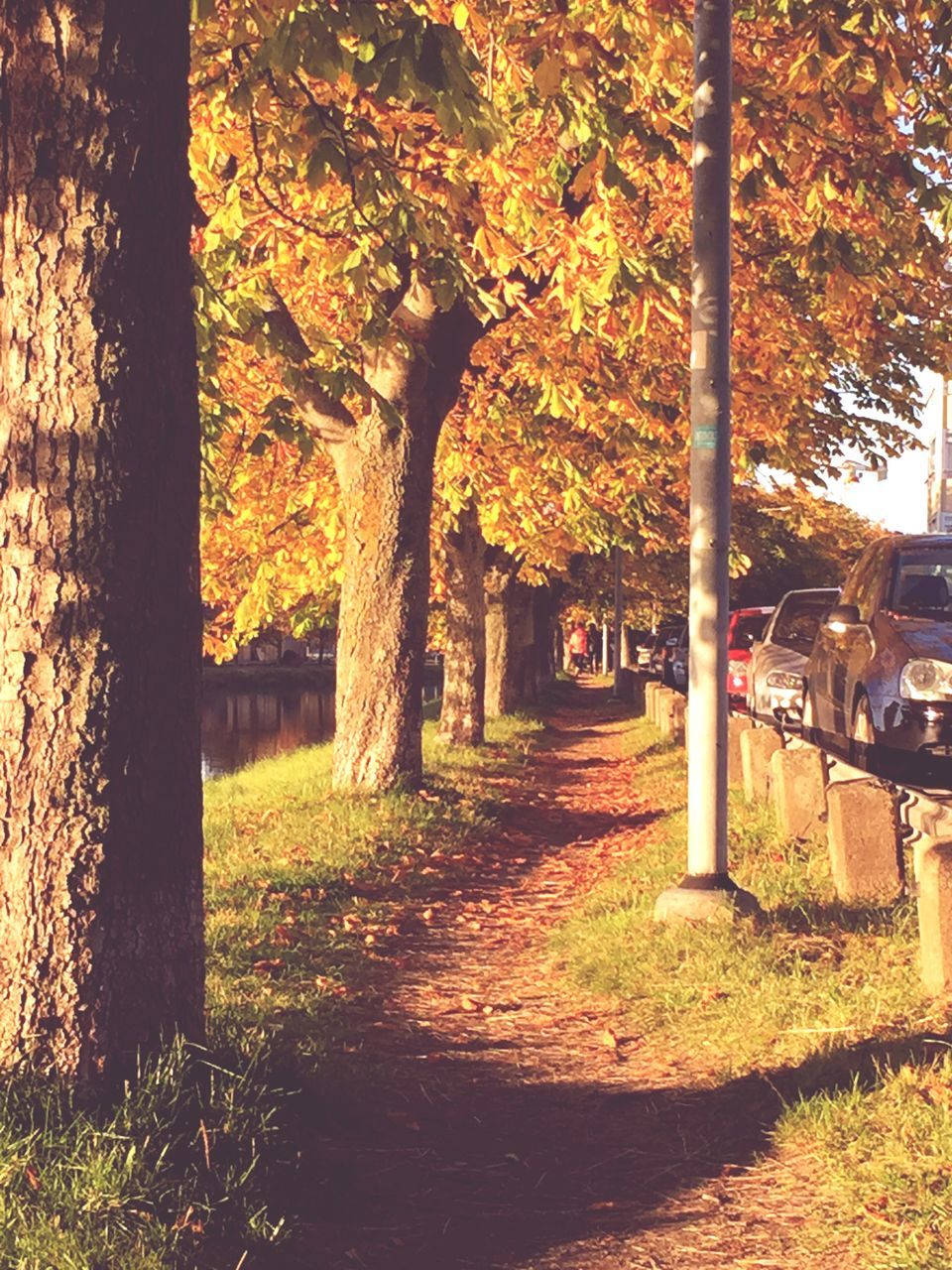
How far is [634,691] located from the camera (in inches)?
1569

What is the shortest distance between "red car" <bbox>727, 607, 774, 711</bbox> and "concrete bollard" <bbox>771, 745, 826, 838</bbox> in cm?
1342

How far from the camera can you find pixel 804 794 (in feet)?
32.5

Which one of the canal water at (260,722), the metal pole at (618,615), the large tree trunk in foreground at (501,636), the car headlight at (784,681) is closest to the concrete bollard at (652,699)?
the large tree trunk in foreground at (501,636)

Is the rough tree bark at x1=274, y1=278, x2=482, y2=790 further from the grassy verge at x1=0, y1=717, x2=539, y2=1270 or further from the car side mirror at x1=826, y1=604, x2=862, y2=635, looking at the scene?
the car side mirror at x1=826, y1=604, x2=862, y2=635

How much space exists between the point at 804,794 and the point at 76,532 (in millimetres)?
6393

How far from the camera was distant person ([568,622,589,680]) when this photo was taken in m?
58.0

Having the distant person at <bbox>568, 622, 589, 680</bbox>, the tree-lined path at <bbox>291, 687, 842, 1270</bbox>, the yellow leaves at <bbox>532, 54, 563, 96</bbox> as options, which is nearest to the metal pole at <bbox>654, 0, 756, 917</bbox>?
the yellow leaves at <bbox>532, 54, 563, 96</bbox>

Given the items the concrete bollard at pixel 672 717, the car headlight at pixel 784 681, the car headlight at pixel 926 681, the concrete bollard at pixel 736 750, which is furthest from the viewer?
the concrete bollard at pixel 672 717

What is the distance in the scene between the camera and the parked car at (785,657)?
19.3m

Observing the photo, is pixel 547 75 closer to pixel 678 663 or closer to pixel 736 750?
pixel 736 750

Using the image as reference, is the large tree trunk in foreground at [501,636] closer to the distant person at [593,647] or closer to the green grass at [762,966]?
the green grass at [762,966]

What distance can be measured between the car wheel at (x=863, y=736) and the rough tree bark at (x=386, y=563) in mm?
3638

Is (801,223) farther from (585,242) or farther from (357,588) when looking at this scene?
(357,588)

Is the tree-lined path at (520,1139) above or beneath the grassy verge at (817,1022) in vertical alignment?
beneath
